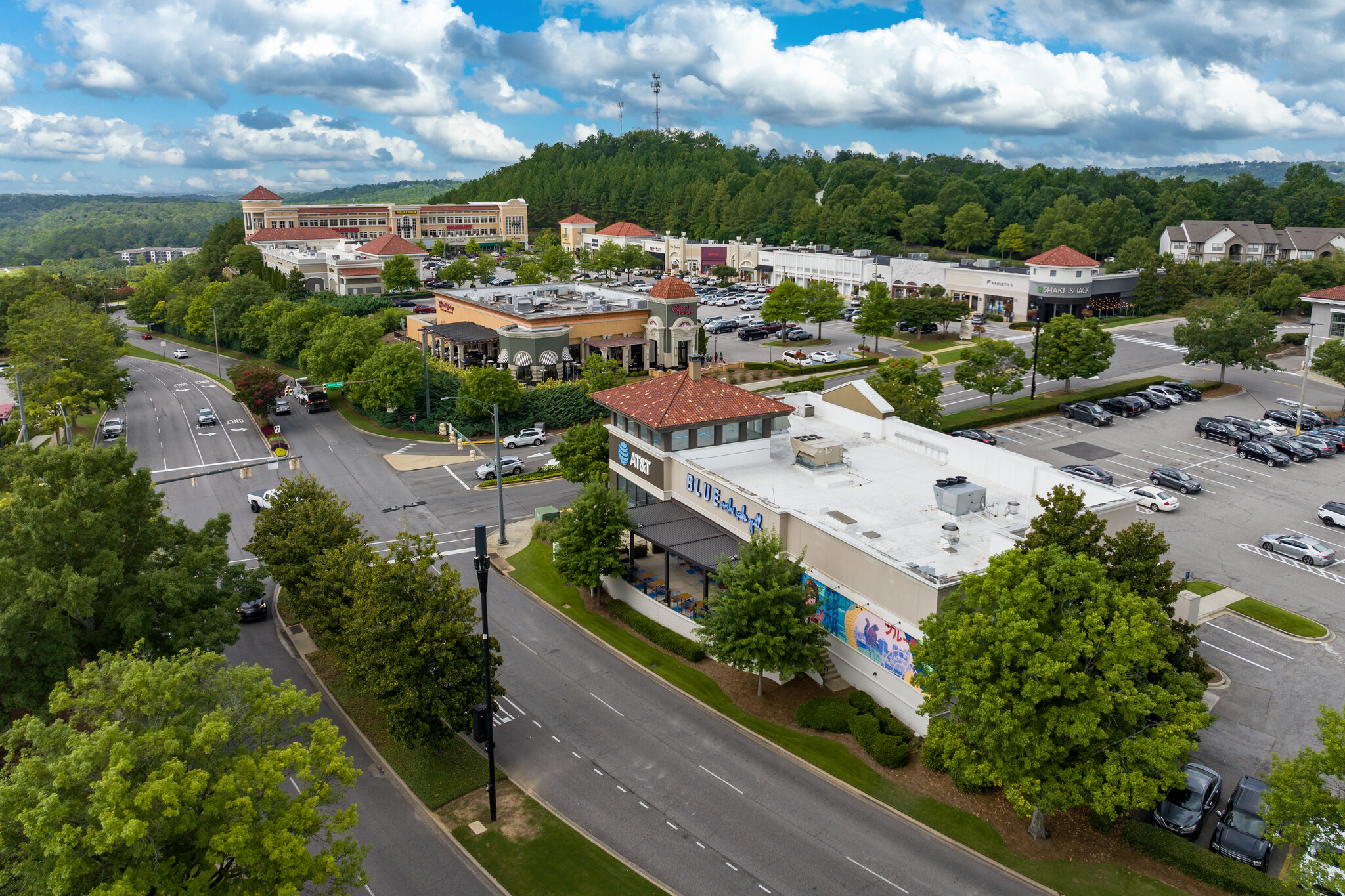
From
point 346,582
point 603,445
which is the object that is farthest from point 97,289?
point 346,582

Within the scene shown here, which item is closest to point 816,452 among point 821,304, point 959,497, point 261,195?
point 959,497

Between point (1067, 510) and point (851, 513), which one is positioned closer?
point (1067, 510)

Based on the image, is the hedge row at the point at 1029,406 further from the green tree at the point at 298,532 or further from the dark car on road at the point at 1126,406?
the green tree at the point at 298,532

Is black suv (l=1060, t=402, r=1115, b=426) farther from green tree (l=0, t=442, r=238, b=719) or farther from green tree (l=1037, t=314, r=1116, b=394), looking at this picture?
green tree (l=0, t=442, r=238, b=719)

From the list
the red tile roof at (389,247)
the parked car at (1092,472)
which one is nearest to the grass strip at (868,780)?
the parked car at (1092,472)

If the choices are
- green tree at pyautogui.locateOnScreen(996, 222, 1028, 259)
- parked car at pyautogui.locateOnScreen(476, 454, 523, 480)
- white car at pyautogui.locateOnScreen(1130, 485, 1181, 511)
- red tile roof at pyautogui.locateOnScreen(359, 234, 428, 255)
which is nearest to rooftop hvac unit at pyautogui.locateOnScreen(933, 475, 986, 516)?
white car at pyautogui.locateOnScreen(1130, 485, 1181, 511)

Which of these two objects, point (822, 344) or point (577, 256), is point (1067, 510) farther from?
point (577, 256)
